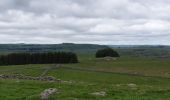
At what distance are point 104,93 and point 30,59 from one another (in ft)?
470

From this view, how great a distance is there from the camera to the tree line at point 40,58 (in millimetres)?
158750

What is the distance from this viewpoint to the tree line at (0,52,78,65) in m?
159

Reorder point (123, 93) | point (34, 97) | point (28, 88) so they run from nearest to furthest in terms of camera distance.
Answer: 1. point (34, 97)
2. point (123, 93)
3. point (28, 88)

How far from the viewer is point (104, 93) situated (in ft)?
79.7

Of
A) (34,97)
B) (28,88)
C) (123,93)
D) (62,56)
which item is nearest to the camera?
(34,97)

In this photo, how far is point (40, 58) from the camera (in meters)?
162

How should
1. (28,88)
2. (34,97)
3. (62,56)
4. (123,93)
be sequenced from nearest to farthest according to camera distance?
(34,97) < (123,93) < (28,88) < (62,56)

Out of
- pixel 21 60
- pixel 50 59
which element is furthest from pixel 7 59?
pixel 50 59

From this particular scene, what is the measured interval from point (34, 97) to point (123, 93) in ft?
21.5

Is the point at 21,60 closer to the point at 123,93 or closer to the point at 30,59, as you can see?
the point at 30,59

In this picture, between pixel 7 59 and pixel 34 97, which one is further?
pixel 7 59

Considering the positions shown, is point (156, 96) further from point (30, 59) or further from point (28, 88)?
point (30, 59)

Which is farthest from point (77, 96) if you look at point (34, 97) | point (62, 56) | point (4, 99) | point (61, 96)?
point (62, 56)

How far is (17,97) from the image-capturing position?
2395 cm
